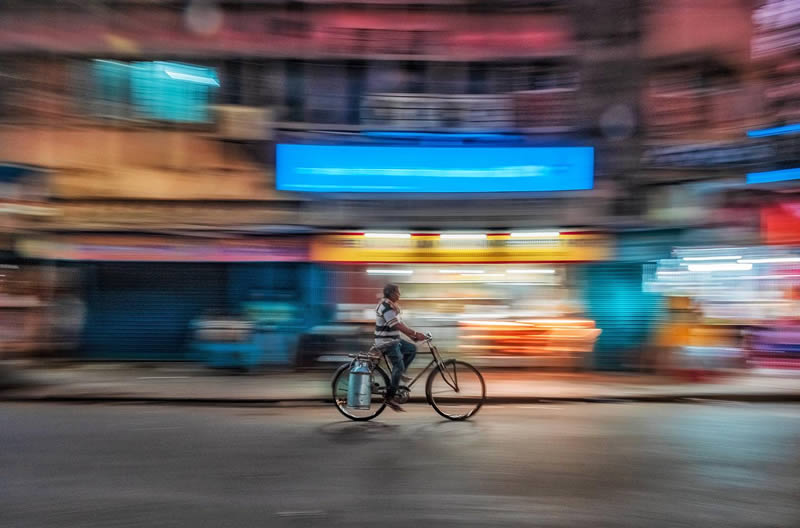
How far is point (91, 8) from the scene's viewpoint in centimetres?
1570

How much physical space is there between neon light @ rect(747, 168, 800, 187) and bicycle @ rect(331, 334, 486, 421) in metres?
8.29

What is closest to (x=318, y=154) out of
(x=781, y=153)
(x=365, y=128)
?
(x=365, y=128)

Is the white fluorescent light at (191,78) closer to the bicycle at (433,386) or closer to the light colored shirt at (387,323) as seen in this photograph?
the light colored shirt at (387,323)

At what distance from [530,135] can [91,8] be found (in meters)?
A: 9.69

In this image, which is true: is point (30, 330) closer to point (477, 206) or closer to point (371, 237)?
point (371, 237)

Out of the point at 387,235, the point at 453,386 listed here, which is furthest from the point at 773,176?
the point at 453,386

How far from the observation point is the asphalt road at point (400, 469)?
5199 mm

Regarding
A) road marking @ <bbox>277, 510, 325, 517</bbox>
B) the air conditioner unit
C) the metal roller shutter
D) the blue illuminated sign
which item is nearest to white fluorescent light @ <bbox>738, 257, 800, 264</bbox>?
the blue illuminated sign

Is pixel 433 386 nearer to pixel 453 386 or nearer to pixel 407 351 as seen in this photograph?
pixel 453 386

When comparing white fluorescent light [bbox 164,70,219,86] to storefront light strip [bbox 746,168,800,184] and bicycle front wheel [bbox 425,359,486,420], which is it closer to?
bicycle front wheel [bbox 425,359,486,420]

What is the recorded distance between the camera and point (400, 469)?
648 cm

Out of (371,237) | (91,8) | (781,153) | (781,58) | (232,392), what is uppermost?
(91,8)

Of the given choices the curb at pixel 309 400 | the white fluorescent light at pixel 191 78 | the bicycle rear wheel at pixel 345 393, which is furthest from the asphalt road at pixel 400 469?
the white fluorescent light at pixel 191 78

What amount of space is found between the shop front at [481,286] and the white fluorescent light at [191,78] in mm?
4245
